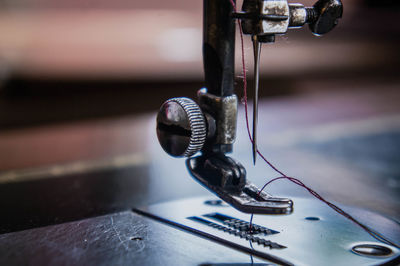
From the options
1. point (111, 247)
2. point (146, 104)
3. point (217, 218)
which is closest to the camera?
point (111, 247)

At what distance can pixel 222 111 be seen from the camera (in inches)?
27.9

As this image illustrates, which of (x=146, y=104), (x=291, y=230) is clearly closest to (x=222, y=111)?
(x=291, y=230)

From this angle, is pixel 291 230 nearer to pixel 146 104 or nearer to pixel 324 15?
pixel 324 15

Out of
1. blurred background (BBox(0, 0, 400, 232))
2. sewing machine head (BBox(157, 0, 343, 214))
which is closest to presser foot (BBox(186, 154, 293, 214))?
sewing machine head (BBox(157, 0, 343, 214))

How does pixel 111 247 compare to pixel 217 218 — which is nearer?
pixel 111 247

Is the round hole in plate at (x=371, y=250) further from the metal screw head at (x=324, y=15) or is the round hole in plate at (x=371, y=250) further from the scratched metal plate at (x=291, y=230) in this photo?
the metal screw head at (x=324, y=15)

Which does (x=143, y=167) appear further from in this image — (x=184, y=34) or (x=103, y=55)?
(x=184, y=34)

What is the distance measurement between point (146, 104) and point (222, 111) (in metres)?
2.47

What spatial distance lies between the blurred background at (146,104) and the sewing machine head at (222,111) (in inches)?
1.4

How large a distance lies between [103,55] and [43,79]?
0.35 m

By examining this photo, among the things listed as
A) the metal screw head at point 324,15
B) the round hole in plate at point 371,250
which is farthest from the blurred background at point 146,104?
the round hole in plate at point 371,250

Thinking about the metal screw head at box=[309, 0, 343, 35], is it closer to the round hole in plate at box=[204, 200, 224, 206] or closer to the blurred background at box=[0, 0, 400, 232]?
the blurred background at box=[0, 0, 400, 232]

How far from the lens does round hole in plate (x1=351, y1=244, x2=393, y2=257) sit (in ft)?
2.04

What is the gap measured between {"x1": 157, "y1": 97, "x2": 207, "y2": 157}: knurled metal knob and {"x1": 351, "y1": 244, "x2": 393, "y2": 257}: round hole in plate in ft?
0.72
